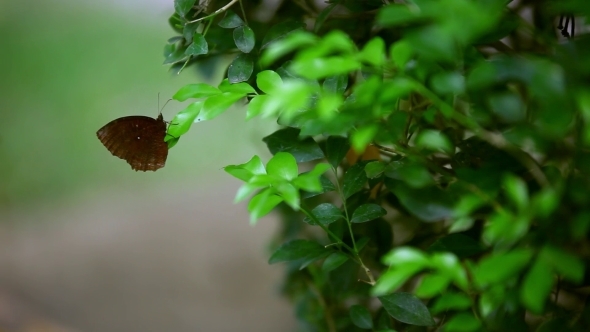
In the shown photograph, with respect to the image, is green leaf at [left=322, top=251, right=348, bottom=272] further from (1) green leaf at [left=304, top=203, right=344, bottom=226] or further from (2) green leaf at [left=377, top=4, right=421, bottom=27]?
(2) green leaf at [left=377, top=4, right=421, bottom=27]

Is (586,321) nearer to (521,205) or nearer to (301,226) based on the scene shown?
(521,205)

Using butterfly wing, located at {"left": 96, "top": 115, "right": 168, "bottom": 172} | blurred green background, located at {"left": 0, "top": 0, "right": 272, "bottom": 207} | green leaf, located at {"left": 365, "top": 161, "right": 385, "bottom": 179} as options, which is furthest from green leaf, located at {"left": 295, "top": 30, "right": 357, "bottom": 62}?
A: blurred green background, located at {"left": 0, "top": 0, "right": 272, "bottom": 207}

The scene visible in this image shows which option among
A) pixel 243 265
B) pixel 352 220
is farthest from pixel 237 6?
pixel 243 265

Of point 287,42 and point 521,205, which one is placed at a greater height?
point 287,42

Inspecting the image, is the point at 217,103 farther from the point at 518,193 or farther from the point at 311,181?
the point at 518,193

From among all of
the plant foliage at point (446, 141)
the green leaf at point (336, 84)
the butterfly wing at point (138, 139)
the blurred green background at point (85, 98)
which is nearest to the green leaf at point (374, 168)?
the plant foliage at point (446, 141)

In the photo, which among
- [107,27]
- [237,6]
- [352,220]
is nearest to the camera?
[352,220]

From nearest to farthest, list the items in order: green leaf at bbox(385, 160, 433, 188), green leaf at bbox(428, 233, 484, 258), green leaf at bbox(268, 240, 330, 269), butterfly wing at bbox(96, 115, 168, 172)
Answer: green leaf at bbox(385, 160, 433, 188)
green leaf at bbox(428, 233, 484, 258)
green leaf at bbox(268, 240, 330, 269)
butterfly wing at bbox(96, 115, 168, 172)

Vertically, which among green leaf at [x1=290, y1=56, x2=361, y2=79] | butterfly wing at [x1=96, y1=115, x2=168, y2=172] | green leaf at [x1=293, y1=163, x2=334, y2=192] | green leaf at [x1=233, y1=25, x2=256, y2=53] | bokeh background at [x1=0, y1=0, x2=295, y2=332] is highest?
green leaf at [x1=290, y1=56, x2=361, y2=79]
